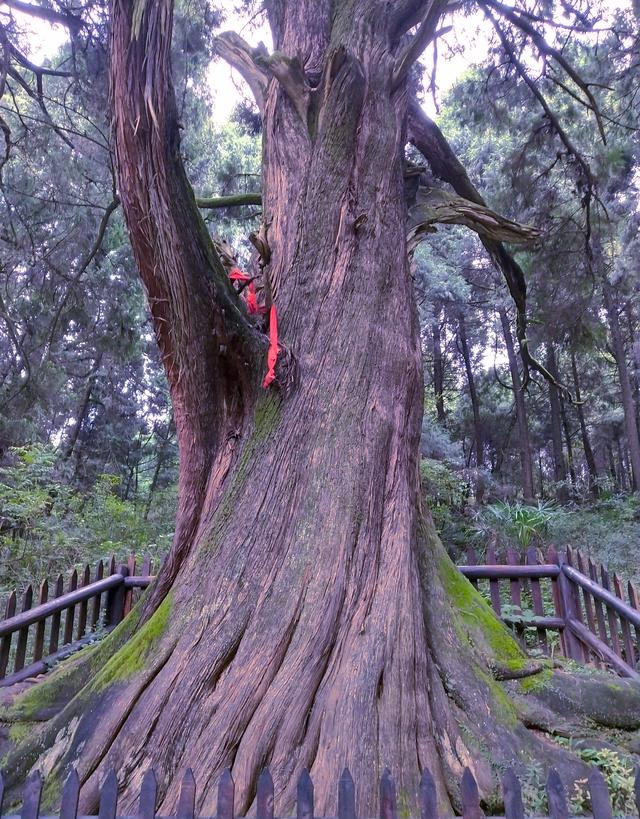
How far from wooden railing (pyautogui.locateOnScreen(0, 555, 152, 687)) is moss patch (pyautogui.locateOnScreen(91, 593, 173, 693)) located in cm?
132

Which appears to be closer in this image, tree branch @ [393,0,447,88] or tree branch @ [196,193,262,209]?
A: tree branch @ [393,0,447,88]

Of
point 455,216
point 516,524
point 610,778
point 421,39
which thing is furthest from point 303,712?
point 516,524

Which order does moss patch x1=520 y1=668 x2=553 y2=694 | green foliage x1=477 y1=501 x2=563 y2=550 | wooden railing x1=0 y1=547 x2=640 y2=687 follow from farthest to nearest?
green foliage x1=477 y1=501 x2=563 y2=550, wooden railing x1=0 y1=547 x2=640 y2=687, moss patch x1=520 y1=668 x2=553 y2=694

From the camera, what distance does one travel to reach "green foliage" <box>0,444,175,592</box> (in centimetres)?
832

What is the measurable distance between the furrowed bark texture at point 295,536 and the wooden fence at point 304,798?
42 centimetres

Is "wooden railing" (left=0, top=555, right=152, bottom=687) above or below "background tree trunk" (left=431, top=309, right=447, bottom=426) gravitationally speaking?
below

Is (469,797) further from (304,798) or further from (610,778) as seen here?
(610,778)

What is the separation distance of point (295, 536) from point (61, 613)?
9.72 ft

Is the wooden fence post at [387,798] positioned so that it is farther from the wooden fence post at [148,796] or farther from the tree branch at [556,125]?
the tree branch at [556,125]

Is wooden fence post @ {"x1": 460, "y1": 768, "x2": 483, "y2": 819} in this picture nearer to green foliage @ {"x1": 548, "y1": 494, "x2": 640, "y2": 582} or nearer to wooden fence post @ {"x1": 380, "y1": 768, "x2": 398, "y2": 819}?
wooden fence post @ {"x1": 380, "y1": 768, "x2": 398, "y2": 819}

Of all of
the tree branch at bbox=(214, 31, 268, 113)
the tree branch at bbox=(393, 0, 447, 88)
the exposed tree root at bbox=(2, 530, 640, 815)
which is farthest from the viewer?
the tree branch at bbox=(214, 31, 268, 113)

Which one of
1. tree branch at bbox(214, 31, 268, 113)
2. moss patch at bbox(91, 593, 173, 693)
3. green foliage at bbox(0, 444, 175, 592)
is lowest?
moss patch at bbox(91, 593, 173, 693)

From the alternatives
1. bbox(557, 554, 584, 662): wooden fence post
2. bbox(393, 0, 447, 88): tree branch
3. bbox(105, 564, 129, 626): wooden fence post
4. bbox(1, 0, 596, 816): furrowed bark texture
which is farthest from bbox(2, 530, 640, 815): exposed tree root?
bbox(393, 0, 447, 88): tree branch

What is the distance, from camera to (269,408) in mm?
3137
